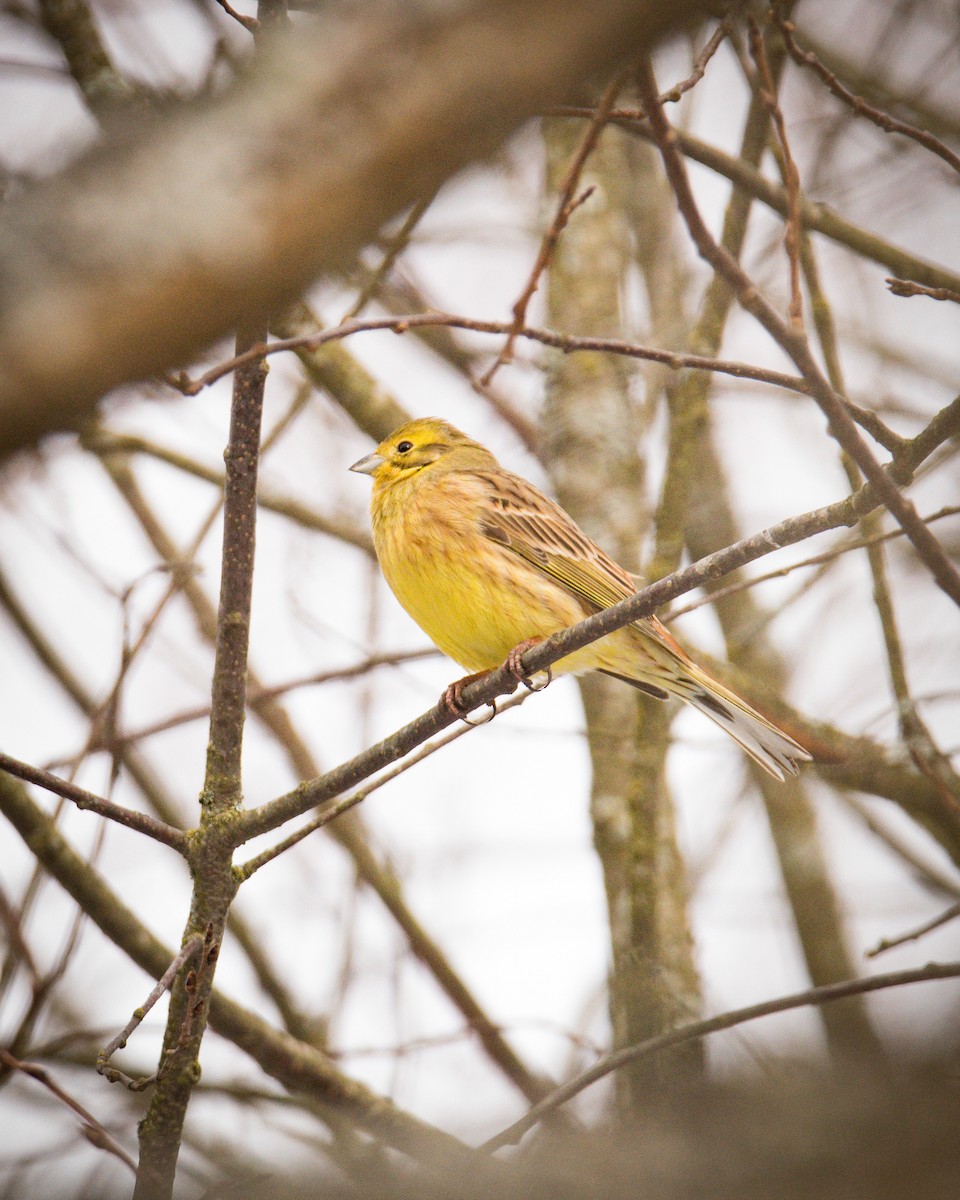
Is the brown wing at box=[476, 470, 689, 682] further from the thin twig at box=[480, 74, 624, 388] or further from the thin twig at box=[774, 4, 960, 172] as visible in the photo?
the thin twig at box=[480, 74, 624, 388]

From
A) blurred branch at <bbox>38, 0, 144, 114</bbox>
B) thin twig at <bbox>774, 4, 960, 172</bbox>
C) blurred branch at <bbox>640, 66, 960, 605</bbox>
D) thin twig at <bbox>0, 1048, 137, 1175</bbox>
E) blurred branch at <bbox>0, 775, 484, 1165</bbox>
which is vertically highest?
blurred branch at <bbox>38, 0, 144, 114</bbox>

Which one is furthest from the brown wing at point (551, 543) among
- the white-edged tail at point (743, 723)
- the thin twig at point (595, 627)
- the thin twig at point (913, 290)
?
the thin twig at point (913, 290)

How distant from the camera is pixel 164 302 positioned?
1.12 metres

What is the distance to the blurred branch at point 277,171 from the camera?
1118 millimetres

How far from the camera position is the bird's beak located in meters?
5.15

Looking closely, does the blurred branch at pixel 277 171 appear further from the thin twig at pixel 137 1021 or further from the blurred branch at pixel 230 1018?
the blurred branch at pixel 230 1018

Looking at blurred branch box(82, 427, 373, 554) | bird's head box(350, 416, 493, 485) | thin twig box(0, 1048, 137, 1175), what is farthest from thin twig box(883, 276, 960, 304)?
blurred branch box(82, 427, 373, 554)

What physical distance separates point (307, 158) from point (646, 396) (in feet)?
18.8

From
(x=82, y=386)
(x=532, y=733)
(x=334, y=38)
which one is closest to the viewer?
(x=82, y=386)

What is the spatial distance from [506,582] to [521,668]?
4.38 ft

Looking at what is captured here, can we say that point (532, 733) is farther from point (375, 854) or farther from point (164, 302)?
point (164, 302)

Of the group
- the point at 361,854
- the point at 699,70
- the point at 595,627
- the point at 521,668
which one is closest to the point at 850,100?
the point at 699,70

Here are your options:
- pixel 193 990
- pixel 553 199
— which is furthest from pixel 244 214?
pixel 553 199

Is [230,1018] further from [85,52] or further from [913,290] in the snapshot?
[85,52]
